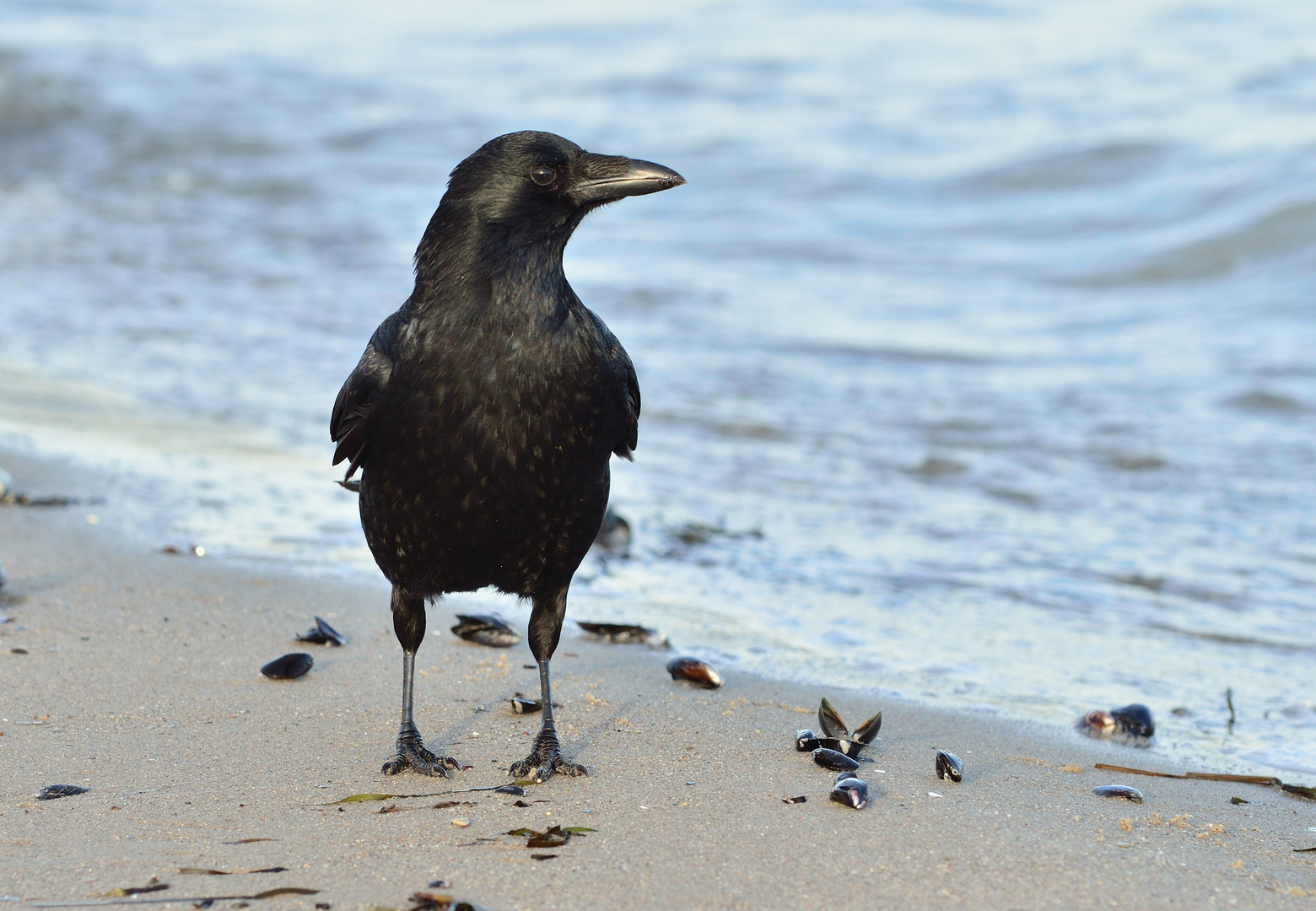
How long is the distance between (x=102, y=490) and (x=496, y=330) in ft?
11.3

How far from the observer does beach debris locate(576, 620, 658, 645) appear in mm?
4910

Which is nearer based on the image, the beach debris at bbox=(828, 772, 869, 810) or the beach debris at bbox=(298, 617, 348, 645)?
the beach debris at bbox=(828, 772, 869, 810)

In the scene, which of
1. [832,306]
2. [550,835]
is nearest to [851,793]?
[550,835]

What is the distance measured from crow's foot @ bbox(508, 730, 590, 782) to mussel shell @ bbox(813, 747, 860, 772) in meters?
0.63

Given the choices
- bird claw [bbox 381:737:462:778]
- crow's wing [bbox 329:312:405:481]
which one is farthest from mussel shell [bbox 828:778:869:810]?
crow's wing [bbox 329:312:405:481]

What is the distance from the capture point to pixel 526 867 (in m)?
2.93

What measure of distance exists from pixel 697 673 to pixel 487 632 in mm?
821

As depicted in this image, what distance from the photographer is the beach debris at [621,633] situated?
491 cm

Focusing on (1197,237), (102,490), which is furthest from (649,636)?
(1197,237)

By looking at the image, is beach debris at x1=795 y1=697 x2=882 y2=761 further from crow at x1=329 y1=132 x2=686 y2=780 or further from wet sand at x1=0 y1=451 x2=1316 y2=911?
crow at x1=329 y1=132 x2=686 y2=780

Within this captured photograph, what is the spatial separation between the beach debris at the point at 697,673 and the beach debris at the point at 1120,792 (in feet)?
4.14

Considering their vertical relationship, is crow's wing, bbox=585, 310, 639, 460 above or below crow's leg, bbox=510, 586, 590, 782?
above

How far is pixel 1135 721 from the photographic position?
14.0 ft

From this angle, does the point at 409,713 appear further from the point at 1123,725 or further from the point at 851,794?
the point at 1123,725
